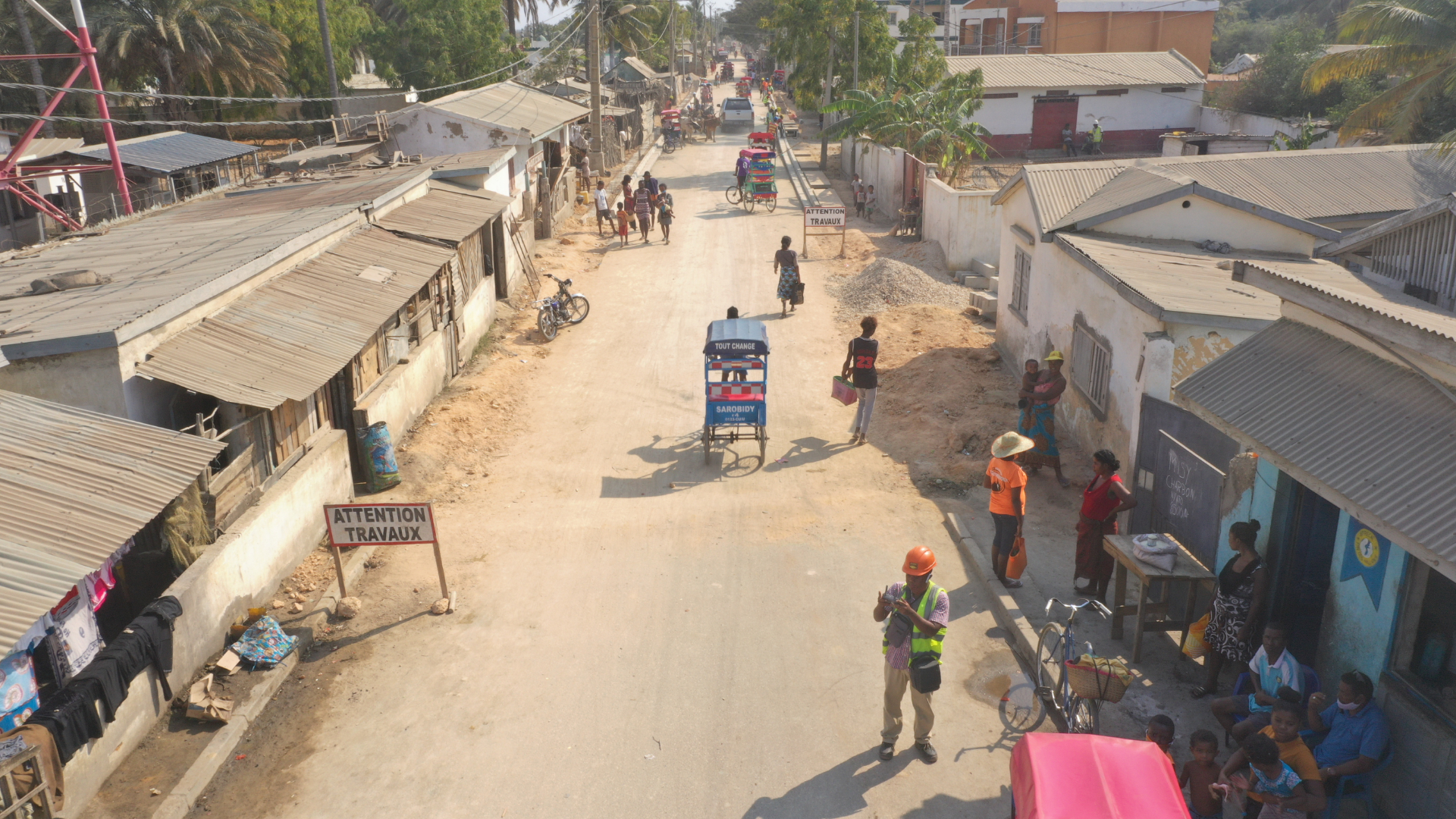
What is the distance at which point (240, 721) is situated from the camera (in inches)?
304

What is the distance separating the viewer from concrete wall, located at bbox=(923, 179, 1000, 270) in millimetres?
22875

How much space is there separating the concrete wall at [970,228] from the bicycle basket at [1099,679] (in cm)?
1739

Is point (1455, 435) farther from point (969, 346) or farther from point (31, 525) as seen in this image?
point (969, 346)

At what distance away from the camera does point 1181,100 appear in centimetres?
4284

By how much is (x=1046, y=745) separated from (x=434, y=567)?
6926 mm

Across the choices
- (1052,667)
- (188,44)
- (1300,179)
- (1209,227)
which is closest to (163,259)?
(1052,667)

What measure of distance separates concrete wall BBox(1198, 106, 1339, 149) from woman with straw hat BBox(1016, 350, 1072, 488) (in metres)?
28.7

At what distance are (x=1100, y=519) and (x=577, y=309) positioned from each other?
13274 millimetres

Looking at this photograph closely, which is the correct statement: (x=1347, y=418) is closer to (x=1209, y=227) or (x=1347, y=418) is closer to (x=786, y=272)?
(x=1209, y=227)

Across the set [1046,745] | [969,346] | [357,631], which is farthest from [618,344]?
[1046,745]

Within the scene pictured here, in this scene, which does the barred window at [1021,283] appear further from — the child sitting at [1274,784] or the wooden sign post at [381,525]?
the child sitting at [1274,784]

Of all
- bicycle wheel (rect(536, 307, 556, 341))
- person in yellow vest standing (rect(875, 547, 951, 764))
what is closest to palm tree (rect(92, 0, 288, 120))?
bicycle wheel (rect(536, 307, 556, 341))

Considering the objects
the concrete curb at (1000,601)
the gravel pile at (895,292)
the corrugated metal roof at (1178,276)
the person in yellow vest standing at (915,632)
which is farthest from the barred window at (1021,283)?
the person in yellow vest standing at (915,632)

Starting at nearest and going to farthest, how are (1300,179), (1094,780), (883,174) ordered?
1. (1094,780)
2. (1300,179)
3. (883,174)
